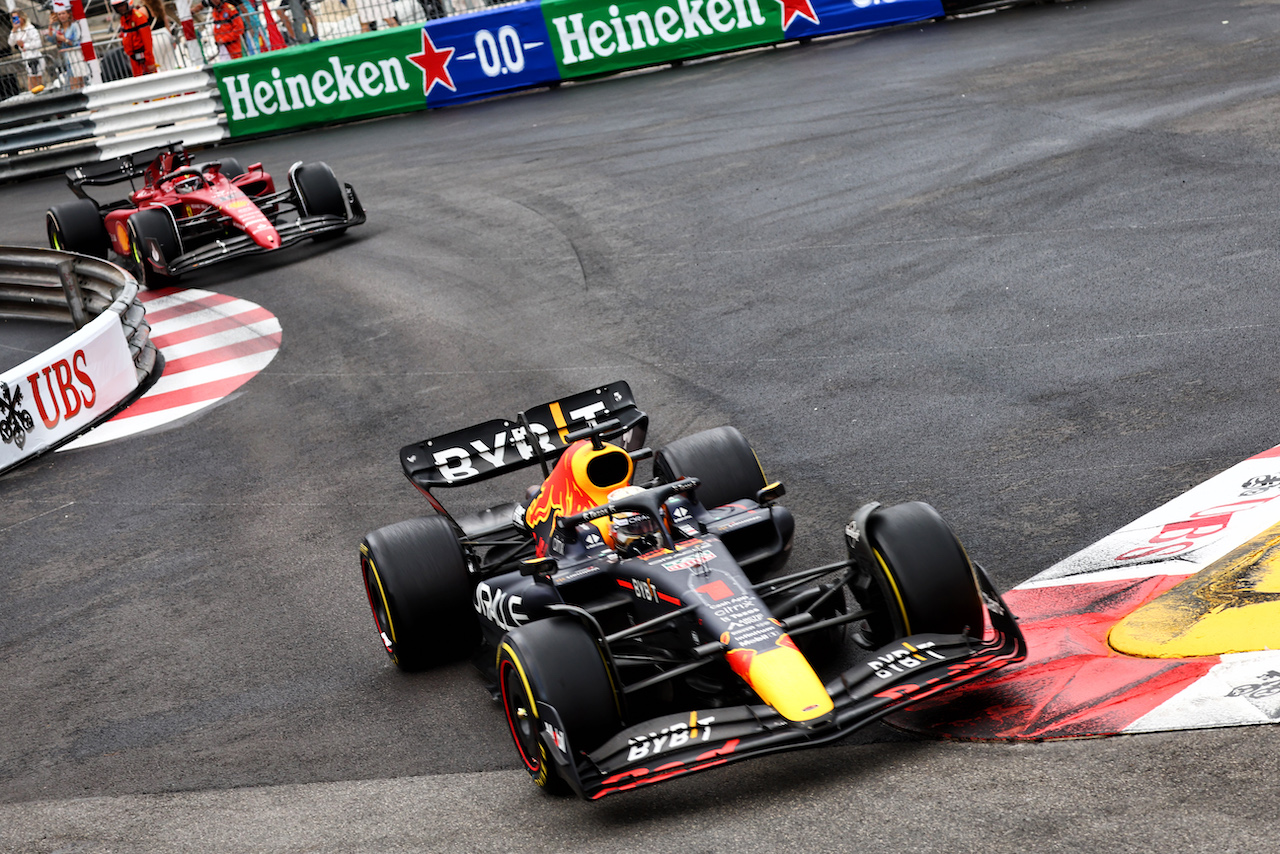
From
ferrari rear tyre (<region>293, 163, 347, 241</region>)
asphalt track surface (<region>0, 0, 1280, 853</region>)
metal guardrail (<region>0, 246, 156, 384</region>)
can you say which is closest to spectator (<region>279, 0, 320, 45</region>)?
asphalt track surface (<region>0, 0, 1280, 853</region>)

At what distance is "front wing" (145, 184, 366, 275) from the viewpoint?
15.6 metres

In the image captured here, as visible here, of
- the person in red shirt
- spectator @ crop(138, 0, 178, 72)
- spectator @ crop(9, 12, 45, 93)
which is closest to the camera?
the person in red shirt

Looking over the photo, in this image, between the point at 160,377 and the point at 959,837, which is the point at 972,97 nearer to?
the point at 160,377

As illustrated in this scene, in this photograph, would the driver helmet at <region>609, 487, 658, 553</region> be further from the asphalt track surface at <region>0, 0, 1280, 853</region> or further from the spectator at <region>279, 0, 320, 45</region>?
the spectator at <region>279, 0, 320, 45</region>

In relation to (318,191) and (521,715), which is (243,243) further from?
(521,715)

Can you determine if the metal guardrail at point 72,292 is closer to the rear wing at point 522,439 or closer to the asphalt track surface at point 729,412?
the asphalt track surface at point 729,412

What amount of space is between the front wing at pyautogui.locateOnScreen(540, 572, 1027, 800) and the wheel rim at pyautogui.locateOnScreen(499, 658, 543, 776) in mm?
132

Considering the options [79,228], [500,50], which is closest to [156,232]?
[79,228]

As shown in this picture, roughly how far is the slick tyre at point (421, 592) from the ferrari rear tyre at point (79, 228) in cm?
1291

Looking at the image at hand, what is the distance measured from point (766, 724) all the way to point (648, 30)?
21.4 metres

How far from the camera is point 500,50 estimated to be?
25.0 metres

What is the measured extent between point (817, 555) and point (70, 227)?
14.1m

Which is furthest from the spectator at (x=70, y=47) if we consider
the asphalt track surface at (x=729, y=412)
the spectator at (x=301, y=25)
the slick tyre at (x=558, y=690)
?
the slick tyre at (x=558, y=690)

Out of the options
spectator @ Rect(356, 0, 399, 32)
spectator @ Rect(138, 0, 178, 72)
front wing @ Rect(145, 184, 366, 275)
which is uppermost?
spectator @ Rect(138, 0, 178, 72)
